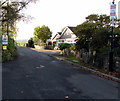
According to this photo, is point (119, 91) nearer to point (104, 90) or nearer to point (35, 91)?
point (104, 90)

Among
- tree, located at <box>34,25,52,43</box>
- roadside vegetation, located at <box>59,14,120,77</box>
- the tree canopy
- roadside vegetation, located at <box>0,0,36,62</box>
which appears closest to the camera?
roadside vegetation, located at <box>59,14,120,77</box>

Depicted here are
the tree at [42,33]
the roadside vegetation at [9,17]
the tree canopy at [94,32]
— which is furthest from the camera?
the tree at [42,33]

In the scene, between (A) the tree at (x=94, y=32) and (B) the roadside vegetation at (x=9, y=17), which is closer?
(A) the tree at (x=94, y=32)

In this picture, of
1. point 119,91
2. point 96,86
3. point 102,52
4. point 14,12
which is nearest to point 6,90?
point 96,86

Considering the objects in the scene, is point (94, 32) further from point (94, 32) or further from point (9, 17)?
point (9, 17)

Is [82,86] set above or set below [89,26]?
below

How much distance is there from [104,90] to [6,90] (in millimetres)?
4252

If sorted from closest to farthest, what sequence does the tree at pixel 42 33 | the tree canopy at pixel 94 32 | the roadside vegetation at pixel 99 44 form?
the roadside vegetation at pixel 99 44
the tree canopy at pixel 94 32
the tree at pixel 42 33

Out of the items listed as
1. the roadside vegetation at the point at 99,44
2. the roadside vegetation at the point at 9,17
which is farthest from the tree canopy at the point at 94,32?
the roadside vegetation at the point at 9,17

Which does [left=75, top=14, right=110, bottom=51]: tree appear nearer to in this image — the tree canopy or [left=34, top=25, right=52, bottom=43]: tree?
the tree canopy

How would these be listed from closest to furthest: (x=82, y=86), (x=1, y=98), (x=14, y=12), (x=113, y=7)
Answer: (x=1, y=98)
(x=82, y=86)
(x=113, y=7)
(x=14, y=12)

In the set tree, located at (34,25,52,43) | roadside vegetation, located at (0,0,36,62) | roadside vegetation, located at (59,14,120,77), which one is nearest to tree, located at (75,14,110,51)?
roadside vegetation, located at (59,14,120,77)

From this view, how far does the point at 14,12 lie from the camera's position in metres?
16.1

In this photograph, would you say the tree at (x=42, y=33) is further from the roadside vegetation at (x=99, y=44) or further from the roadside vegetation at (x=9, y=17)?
the roadside vegetation at (x=99, y=44)
